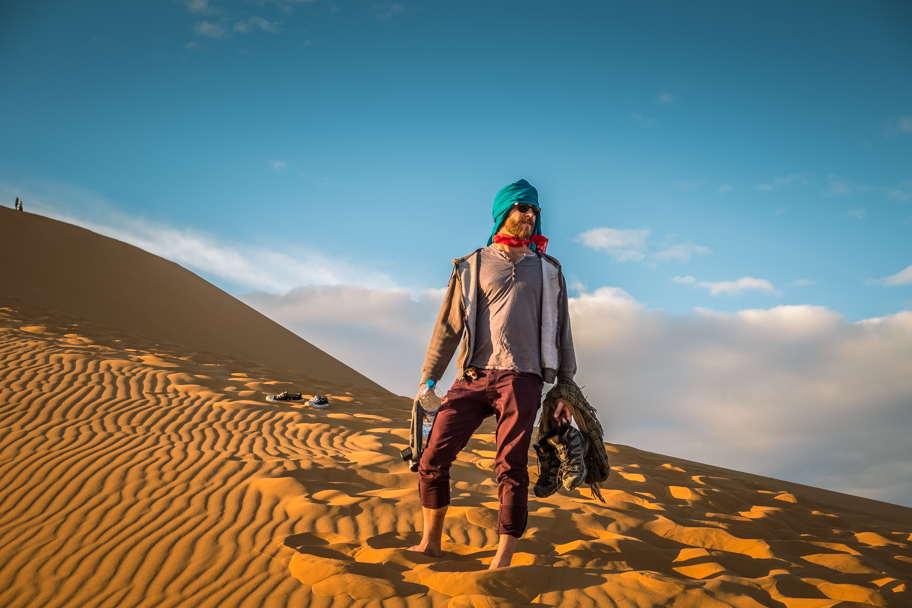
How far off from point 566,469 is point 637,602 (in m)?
0.71

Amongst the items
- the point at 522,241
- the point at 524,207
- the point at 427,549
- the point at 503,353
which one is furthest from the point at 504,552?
the point at 524,207

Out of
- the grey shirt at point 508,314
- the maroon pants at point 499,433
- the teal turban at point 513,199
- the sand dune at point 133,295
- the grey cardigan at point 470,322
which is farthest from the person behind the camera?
the sand dune at point 133,295

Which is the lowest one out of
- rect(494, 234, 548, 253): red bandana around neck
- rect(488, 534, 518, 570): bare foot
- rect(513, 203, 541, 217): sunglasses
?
rect(488, 534, 518, 570): bare foot

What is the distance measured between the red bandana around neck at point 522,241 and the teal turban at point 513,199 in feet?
0.10

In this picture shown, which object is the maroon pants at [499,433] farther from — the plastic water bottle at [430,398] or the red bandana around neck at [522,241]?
the red bandana around neck at [522,241]

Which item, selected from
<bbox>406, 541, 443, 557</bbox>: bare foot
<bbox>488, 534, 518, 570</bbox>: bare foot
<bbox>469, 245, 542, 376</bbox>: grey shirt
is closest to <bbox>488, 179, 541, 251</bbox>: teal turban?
<bbox>469, 245, 542, 376</bbox>: grey shirt

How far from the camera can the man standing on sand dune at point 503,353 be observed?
113 inches

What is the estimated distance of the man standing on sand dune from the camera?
288 cm

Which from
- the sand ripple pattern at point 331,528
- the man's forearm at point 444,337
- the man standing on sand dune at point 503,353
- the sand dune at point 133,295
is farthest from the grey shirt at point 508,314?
Answer: the sand dune at point 133,295

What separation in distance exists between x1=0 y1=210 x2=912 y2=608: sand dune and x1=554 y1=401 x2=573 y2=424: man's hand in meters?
0.78

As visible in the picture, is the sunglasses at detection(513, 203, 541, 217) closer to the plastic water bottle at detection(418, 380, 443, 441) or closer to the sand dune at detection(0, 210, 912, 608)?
the plastic water bottle at detection(418, 380, 443, 441)

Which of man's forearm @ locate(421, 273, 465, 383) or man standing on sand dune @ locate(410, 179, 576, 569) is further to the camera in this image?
man's forearm @ locate(421, 273, 465, 383)

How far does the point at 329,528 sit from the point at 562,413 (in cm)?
170

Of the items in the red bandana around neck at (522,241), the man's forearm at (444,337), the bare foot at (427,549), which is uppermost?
the red bandana around neck at (522,241)
